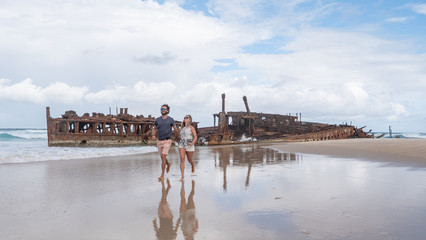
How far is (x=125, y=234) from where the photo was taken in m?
3.40

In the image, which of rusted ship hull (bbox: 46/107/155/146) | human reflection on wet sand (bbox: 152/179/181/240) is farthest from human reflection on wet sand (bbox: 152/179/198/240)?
rusted ship hull (bbox: 46/107/155/146)

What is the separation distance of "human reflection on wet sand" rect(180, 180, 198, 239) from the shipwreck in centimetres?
2265

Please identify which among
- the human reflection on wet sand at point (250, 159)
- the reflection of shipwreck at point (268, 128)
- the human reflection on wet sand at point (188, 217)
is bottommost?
the human reflection on wet sand at point (250, 159)

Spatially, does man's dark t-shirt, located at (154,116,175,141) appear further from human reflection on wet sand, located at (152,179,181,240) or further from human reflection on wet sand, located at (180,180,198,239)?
human reflection on wet sand, located at (152,179,181,240)

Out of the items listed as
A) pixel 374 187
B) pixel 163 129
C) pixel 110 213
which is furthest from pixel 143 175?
pixel 374 187

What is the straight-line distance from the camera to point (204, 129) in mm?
34719

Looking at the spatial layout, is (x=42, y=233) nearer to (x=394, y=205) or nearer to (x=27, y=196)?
(x=27, y=196)

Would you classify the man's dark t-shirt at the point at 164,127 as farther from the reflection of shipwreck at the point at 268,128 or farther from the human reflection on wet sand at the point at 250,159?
the reflection of shipwreck at the point at 268,128

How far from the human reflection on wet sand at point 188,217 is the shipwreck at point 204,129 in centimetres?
2265

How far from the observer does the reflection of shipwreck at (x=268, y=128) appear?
97.1 ft

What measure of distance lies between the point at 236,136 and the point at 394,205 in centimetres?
2744

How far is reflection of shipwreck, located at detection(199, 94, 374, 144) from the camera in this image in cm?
2961

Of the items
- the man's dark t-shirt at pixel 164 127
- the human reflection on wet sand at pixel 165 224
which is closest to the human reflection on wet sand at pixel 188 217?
the human reflection on wet sand at pixel 165 224

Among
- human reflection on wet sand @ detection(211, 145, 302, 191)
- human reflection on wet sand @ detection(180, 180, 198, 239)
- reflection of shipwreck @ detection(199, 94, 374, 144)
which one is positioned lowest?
human reflection on wet sand @ detection(211, 145, 302, 191)
